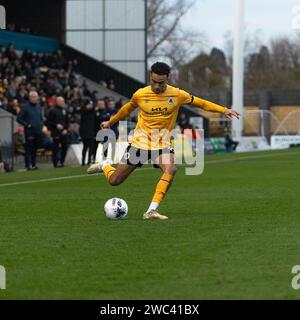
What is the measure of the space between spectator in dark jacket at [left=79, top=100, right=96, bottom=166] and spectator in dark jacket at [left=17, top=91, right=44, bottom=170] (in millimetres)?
1966

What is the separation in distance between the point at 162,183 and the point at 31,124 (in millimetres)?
14541

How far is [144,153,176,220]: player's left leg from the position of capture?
43.4 ft

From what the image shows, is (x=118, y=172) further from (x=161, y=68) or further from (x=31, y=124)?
(x=31, y=124)

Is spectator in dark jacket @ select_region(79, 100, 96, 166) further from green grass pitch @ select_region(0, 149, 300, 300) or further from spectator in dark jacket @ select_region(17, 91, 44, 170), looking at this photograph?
green grass pitch @ select_region(0, 149, 300, 300)

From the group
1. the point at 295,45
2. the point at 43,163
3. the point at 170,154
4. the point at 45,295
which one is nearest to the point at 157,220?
the point at 170,154

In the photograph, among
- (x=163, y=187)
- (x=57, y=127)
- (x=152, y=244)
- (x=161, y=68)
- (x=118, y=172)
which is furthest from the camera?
(x=57, y=127)

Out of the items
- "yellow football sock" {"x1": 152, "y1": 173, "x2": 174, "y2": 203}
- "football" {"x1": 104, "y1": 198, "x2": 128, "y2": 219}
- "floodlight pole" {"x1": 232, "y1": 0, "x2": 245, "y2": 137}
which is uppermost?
"floodlight pole" {"x1": 232, "y1": 0, "x2": 245, "y2": 137}

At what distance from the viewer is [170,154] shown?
1361cm

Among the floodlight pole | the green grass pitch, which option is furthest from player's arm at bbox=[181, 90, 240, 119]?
the floodlight pole

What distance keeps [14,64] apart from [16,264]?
97.2ft

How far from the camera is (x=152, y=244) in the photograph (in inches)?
422

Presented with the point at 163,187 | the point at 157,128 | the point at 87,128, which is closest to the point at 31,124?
the point at 87,128

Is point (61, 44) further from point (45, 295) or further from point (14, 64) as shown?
point (45, 295)

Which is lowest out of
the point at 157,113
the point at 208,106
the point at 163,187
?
the point at 163,187
